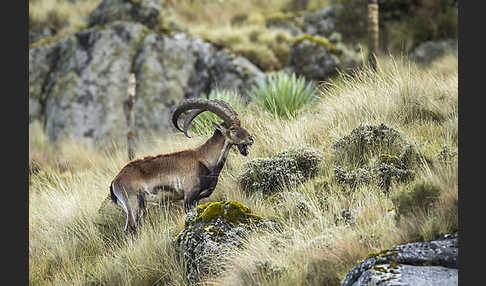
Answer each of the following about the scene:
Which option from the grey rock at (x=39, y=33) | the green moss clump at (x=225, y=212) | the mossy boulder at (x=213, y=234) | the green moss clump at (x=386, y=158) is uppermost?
the grey rock at (x=39, y=33)

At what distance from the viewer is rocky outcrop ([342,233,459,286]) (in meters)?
3.76

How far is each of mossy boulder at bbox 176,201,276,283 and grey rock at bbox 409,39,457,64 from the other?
1419 cm

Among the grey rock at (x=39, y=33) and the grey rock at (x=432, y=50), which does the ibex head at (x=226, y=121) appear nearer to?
the grey rock at (x=432, y=50)

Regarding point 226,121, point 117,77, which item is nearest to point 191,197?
point 226,121

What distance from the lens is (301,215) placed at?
5820 mm

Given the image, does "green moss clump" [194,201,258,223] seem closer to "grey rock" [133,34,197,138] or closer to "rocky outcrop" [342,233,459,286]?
"rocky outcrop" [342,233,459,286]

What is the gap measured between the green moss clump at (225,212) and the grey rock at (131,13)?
511 inches

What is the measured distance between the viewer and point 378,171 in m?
6.24

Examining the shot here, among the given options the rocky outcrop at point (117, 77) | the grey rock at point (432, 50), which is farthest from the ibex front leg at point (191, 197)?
the grey rock at point (432, 50)

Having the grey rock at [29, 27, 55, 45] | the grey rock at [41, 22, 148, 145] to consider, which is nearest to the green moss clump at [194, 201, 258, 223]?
the grey rock at [41, 22, 148, 145]

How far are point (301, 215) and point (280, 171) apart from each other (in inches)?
42.5

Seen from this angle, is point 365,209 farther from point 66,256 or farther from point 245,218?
point 66,256

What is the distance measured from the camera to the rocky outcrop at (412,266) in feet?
12.3

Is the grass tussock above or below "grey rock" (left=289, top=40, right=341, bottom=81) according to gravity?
below
